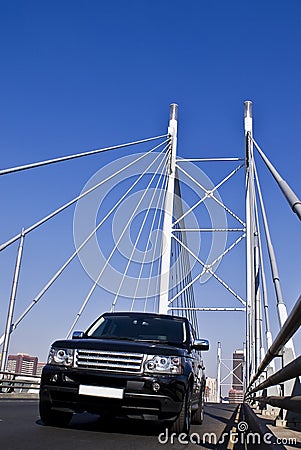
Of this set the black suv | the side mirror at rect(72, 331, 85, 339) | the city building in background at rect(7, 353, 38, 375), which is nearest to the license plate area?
the black suv

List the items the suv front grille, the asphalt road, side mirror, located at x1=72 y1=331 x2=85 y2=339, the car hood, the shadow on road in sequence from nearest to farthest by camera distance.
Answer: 1. the asphalt road
2. the suv front grille
3. the car hood
4. the shadow on road
5. side mirror, located at x1=72 y1=331 x2=85 y2=339

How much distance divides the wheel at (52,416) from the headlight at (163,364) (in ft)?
3.67

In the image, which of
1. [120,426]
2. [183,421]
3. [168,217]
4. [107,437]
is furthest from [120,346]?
[168,217]

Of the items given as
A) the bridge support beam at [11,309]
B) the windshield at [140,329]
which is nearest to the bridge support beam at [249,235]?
the bridge support beam at [11,309]

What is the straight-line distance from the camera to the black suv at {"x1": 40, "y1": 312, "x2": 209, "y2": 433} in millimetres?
6324

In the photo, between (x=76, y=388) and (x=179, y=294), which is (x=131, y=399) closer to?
(x=76, y=388)

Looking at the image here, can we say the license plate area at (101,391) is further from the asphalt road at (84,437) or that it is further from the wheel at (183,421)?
the wheel at (183,421)

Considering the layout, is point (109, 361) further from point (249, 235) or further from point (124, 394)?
point (249, 235)

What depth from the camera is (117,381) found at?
6.36m

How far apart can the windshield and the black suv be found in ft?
2.27

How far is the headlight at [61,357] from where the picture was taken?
259 inches

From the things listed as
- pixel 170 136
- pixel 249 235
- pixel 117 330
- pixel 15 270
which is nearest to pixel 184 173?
pixel 170 136

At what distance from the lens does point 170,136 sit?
2447 cm

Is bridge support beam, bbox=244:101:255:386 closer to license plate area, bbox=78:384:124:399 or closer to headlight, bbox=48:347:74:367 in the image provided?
headlight, bbox=48:347:74:367
